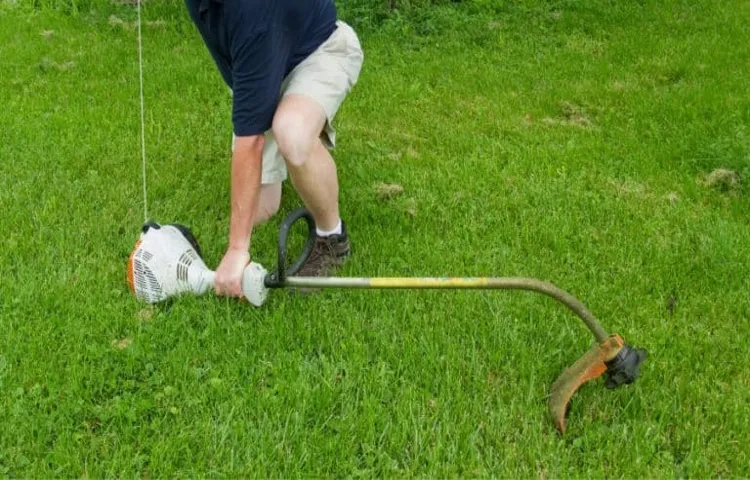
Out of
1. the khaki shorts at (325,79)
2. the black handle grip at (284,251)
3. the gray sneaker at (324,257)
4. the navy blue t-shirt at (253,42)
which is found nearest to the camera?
the black handle grip at (284,251)

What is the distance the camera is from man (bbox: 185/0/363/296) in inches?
99.3

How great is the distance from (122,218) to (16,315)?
850 mm

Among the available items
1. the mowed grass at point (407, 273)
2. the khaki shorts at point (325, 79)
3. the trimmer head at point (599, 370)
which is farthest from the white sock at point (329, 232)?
the trimmer head at point (599, 370)

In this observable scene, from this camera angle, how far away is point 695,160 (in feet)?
13.1

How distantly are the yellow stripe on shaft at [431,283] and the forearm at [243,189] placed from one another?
526mm

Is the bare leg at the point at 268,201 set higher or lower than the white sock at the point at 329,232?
lower

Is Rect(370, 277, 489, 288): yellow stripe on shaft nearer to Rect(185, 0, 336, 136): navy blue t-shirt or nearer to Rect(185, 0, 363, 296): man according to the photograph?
Rect(185, 0, 363, 296): man

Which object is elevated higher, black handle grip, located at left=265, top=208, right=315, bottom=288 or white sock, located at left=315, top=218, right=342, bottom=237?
black handle grip, located at left=265, top=208, right=315, bottom=288

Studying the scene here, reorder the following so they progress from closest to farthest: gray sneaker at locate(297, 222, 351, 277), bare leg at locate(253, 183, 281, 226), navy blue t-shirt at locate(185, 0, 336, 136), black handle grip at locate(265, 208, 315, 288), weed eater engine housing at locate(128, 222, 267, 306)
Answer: black handle grip at locate(265, 208, 315, 288)
navy blue t-shirt at locate(185, 0, 336, 136)
weed eater engine housing at locate(128, 222, 267, 306)
gray sneaker at locate(297, 222, 351, 277)
bare leg at locate(253, 183, 281, 226)

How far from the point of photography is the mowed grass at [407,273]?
2211mm

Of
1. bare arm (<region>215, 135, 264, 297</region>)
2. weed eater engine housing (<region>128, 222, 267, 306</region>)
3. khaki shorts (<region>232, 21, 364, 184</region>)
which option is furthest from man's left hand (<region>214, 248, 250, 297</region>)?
khaki shorts (<region>232, 21, 364, 184</region>)

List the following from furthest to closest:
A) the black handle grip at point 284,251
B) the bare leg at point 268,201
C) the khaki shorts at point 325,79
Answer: the bare leg at point 268,201, the khaki shorts at point 325,79, the black handle grip at point 284,251

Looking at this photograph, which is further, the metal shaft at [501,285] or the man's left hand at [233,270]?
the man's left hand at [233,270]

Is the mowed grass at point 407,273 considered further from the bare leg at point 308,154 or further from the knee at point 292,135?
the knee at point 292,135
